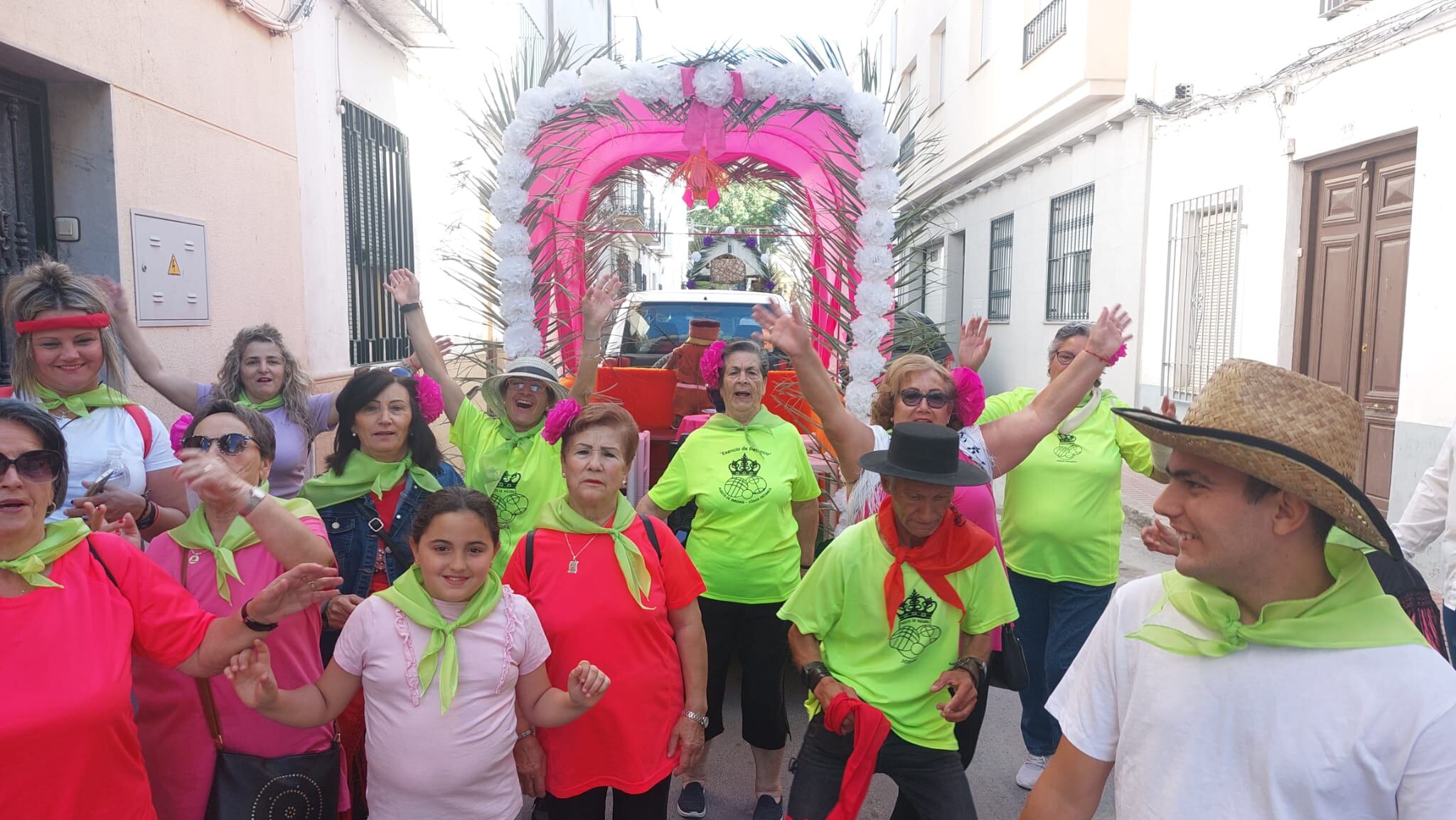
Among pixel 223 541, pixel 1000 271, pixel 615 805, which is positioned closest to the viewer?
pixel 223 541

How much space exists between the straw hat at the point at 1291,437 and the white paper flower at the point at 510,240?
3715 millimetres

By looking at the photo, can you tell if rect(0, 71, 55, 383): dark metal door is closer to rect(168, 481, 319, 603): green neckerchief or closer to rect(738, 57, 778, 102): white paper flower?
rect(168, 481, 319, 603): green neckerchief

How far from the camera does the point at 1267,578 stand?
1.61 m

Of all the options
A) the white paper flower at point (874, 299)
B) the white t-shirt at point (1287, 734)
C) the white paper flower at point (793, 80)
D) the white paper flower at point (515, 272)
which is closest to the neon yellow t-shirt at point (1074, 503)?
the white paper flower at point (874, 299)

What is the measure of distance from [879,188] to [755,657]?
2.30 m

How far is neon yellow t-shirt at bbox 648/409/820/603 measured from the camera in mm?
3580

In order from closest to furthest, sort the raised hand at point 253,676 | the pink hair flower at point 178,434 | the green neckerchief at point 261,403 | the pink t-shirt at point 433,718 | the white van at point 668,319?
1. the raised hand at point 253,676
2. the pink t-shirt at point 433,718
3. the pink hair flower at point 178,434
4. the green neckerchief at point 261,403
5. the white van at point 668,319

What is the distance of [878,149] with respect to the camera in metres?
4.66

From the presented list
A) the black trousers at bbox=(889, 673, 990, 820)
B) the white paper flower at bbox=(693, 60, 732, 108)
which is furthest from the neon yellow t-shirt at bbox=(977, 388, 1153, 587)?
the white paper flower at bbox=(693, 60, 732, 108)

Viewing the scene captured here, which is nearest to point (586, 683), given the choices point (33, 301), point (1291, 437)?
point (1291, 437)

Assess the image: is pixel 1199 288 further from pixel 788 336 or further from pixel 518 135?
pixel 788 336

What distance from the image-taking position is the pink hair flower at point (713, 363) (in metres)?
4.03

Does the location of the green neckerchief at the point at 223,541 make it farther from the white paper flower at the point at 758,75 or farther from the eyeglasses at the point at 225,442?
the white paper flower at the point at 758,75

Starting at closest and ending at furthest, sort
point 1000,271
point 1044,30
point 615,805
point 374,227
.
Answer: point 615,805
point 374,227
point 1044,30
point 1000,271
